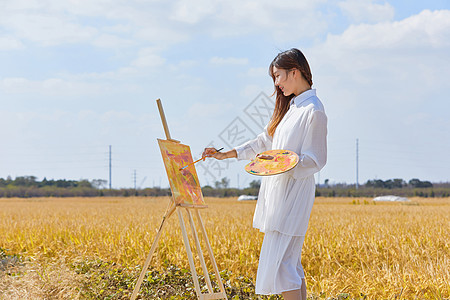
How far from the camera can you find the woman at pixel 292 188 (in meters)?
3.30

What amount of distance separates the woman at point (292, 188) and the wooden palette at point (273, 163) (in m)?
0.09

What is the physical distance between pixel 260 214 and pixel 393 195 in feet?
112

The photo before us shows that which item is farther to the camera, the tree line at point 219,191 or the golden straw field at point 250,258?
the tree line at point 219,191

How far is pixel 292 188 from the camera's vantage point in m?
3.36

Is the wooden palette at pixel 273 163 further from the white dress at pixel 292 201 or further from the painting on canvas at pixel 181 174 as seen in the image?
the painting on canvas at pixel 181 174

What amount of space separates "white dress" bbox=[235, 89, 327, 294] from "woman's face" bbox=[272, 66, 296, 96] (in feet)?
0.51

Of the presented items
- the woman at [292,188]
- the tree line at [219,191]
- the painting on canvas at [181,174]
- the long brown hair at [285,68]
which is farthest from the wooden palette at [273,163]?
the tree line at [219,191]

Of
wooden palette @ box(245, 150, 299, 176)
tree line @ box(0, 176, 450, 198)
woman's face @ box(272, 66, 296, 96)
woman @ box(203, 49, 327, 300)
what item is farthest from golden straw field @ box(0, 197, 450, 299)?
tree line @ box(0, 176, 450, 198)

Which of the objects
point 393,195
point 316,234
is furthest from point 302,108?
point 393,195

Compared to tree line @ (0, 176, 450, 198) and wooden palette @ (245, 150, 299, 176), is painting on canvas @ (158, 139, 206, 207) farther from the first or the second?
tree line @ (0, 176, 450, 198)

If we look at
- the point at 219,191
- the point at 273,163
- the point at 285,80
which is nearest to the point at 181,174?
the point at 273,163

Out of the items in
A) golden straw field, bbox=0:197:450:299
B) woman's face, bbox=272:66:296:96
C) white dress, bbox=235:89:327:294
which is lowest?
golden straw field, bbox=0:197:450:299

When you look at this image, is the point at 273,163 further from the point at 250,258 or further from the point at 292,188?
the point at 250,258

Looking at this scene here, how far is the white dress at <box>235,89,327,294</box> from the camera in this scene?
3297 millimetres
